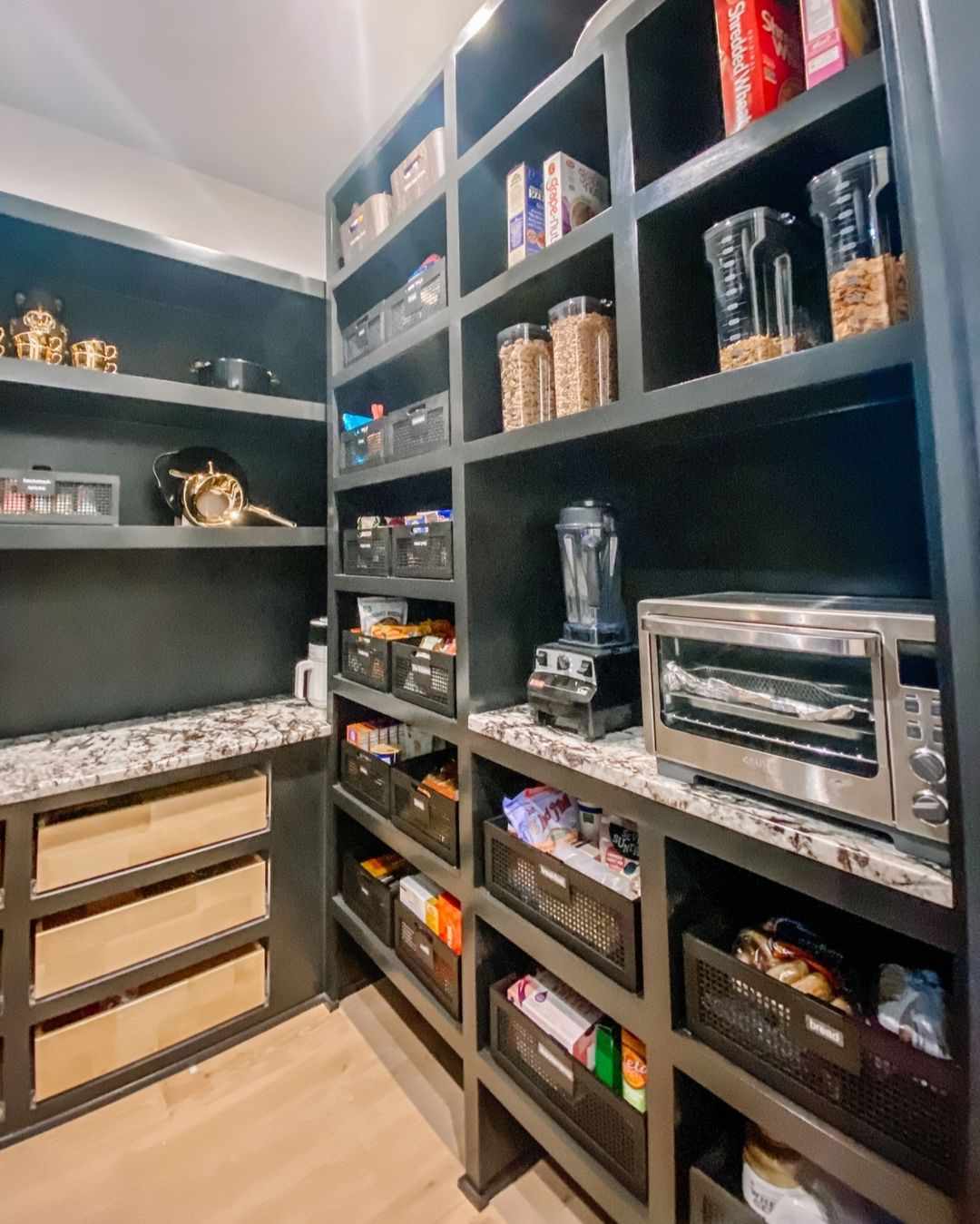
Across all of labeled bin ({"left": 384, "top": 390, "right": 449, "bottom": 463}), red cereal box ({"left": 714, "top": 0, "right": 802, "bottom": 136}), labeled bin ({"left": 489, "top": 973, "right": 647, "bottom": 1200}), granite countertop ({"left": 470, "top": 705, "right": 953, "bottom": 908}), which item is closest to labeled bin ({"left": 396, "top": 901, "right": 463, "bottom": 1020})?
labeled bin ({"left": 489, "top": 973, "right": 647, "bottom": 1200})

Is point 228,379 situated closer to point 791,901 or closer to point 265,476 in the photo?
A: point 265,476

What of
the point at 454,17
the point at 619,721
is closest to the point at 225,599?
the point at 619,721

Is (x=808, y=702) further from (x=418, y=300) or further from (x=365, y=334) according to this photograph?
(x=365, y=334)

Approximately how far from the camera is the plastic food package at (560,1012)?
3.66ft

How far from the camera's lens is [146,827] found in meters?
1.56

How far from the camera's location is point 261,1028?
5.72ft

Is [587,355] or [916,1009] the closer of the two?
[916,1009]

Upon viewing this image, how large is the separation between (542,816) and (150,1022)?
1.23 meters

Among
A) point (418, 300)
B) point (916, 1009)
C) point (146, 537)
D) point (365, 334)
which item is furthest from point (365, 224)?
point (916, 1009)

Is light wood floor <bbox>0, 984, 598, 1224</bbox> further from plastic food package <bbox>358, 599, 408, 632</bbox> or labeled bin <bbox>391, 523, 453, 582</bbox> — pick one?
labeled bin <bbox>391, 523, 453, 582</bbox>

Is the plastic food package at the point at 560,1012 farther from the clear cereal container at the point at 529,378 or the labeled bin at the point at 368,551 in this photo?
the clear cereal container at the point at 529,378

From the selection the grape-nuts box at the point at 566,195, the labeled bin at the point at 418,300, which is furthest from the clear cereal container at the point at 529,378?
the labeled bin at the point at 418,300

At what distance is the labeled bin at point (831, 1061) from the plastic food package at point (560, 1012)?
0.30 metres

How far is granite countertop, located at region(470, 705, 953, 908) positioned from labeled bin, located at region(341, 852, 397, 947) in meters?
0.72
